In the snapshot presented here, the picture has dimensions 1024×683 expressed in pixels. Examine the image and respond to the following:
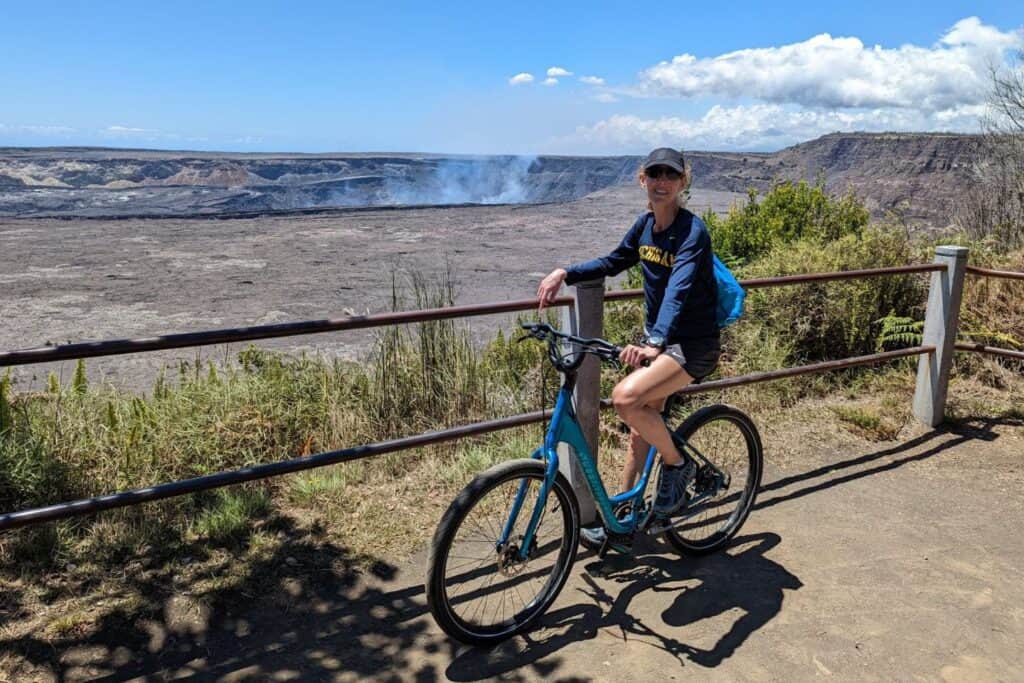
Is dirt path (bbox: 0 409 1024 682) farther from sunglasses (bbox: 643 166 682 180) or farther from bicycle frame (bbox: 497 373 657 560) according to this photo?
sunglasses (bbox: 643 166 682 180)

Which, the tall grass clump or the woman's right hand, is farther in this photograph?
the tall grass clump

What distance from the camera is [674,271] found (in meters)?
3.25

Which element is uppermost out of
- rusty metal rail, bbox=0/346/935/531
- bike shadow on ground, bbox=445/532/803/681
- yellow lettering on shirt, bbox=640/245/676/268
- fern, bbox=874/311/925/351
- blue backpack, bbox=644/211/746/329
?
yellow lettering on shirt, bbox=640/245/676/268

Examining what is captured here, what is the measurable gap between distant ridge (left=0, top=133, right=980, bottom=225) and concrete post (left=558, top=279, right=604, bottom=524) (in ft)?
61.8

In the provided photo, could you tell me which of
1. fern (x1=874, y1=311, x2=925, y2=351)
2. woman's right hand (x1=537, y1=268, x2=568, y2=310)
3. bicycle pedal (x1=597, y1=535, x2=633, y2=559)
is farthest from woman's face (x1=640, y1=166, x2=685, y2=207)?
fern (x1=874, y1=311, x2=925, y2=351)

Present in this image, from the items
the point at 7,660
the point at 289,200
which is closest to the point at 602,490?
the point at 7,660

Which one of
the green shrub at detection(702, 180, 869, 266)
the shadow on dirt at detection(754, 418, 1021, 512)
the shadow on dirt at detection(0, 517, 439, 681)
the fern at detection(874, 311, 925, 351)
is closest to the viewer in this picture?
the shadow on dirt at detection(0, 517, 439, 681)

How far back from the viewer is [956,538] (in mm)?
4285

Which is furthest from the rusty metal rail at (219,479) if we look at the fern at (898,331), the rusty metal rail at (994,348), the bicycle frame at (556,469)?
the fern at (898,331)

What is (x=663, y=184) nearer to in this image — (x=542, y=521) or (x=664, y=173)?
(x=664, y=173)

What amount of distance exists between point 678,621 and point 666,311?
1388mm

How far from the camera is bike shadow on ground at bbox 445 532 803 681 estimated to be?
10.6 feet

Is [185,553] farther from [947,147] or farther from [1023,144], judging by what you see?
[947,147]

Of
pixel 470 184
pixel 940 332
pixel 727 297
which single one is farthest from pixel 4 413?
pixel 470 184
